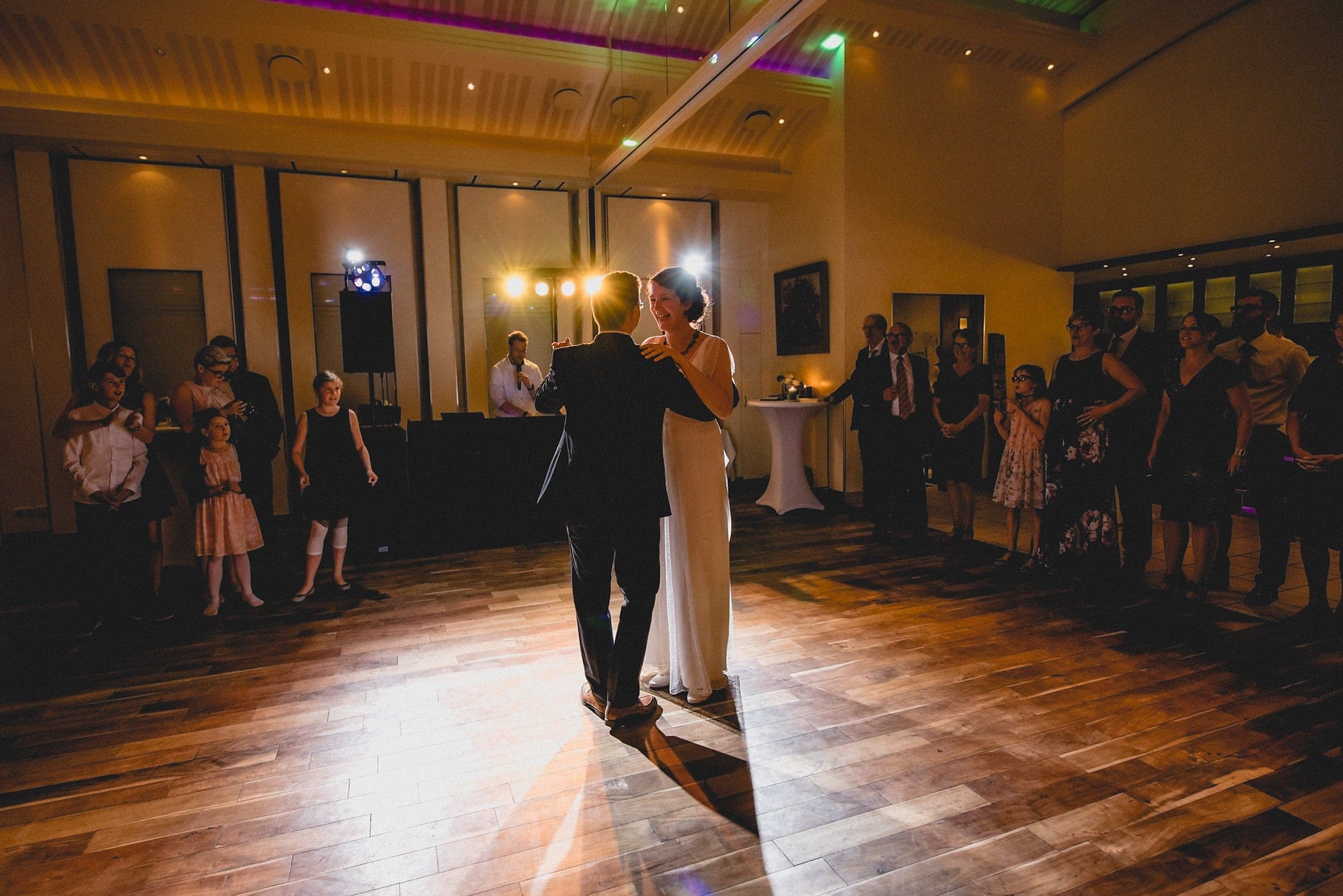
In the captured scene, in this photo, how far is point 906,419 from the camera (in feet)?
18.1

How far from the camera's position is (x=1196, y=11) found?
6238 millimetres

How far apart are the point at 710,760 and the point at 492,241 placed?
6457mm

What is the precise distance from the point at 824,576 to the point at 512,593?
6.65ft

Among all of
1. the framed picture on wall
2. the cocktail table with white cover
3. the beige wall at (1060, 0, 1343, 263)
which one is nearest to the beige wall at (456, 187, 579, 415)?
the framed picture on wall

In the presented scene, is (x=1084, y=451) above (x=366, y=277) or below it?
below

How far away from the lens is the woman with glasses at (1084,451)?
3.88 metres

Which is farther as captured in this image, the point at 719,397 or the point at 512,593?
the point at 512,593

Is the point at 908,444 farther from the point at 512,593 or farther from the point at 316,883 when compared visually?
the point at 316,883

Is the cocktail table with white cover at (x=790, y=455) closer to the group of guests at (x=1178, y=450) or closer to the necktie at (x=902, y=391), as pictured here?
the necktie at (x=902, y=391)

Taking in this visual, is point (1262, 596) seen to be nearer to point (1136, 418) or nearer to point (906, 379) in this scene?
point (1136, 418)

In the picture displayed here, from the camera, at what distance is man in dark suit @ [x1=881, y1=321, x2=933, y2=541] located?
17.8 ft

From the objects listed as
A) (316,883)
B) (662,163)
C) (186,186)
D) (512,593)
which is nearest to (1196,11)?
(662,163)

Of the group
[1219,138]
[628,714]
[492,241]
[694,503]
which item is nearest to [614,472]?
[694,503]

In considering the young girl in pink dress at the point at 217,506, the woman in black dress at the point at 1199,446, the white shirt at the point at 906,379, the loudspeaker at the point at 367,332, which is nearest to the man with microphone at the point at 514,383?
the loudspeaker at the point at 367,332
